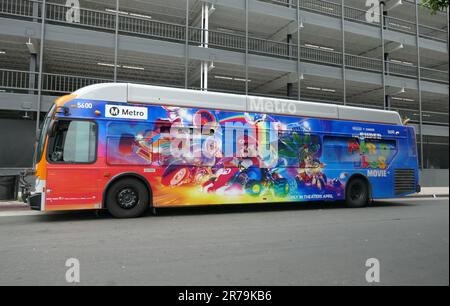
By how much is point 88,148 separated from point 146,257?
4.57 m

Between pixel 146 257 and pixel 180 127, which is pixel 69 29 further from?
pixel 146 257

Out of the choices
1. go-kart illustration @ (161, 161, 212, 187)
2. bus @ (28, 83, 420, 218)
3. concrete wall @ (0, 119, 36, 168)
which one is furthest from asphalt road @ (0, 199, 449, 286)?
concrete wall @ (0, 119, 36, 168)

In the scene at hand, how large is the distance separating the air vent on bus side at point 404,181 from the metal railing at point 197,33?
10199 millimetres

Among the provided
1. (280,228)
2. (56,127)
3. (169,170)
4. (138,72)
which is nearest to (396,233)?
(280,228)

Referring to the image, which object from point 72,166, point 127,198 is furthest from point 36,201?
point 127,198

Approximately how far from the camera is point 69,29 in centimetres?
1602

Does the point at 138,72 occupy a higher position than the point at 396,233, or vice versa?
the point at 138,72

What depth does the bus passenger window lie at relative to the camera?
8336 mm

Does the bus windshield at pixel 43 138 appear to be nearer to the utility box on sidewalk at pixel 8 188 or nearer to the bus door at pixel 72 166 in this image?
the bus door at pixel 72 166

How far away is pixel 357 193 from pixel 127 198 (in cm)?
764

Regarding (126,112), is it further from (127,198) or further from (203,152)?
(203,152)

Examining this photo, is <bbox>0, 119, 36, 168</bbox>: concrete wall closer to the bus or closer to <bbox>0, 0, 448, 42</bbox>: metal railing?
<bbox>0, 0, 448, 42</bbox>: metal railing

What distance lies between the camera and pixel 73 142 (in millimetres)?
8508

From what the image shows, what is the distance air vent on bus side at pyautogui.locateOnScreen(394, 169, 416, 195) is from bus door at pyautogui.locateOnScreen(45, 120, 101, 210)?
9.90 metres
